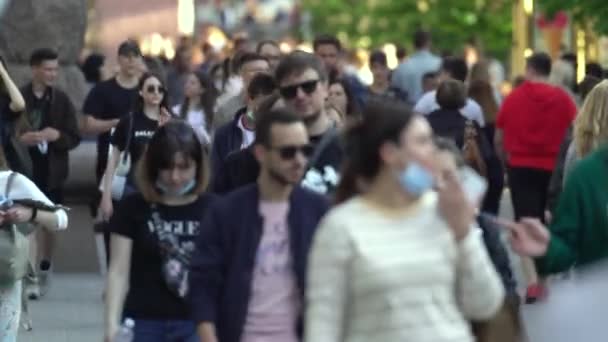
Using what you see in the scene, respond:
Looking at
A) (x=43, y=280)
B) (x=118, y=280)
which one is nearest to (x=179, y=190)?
(x=118, y=280)

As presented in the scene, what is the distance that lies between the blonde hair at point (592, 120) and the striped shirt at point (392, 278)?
120 inches

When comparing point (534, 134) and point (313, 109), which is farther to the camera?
point (534, 134)

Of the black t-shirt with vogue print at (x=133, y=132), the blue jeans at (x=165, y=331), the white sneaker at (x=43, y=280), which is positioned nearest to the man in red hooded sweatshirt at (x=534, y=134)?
the white sneaker at (x=43, y=280)

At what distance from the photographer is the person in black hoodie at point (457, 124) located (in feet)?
50.7

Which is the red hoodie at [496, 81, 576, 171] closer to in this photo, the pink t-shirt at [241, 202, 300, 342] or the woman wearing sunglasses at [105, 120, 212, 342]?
the woman wearing sunglasses at [105, 120, 212, 342]

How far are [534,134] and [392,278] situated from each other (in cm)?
1094

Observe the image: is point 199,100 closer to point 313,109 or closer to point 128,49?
point 128,49

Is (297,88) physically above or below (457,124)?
above

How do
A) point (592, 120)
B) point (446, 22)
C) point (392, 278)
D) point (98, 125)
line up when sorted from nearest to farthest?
1. point (392, 278)
2. point (592, 120)
3. point (98, 125)
4. point (446, 22)

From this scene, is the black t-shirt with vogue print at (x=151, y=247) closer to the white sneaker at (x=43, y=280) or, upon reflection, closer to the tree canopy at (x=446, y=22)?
the white sneaker at (x=43, y=280)

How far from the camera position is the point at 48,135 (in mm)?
16344

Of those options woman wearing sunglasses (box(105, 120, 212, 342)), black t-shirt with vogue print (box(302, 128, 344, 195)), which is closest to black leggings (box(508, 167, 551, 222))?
black t-shirt with vogue print (box(302, 128, 344, 195))

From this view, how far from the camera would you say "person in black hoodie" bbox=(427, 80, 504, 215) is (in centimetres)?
1545

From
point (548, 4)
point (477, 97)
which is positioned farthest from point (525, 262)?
point (548, 4)
